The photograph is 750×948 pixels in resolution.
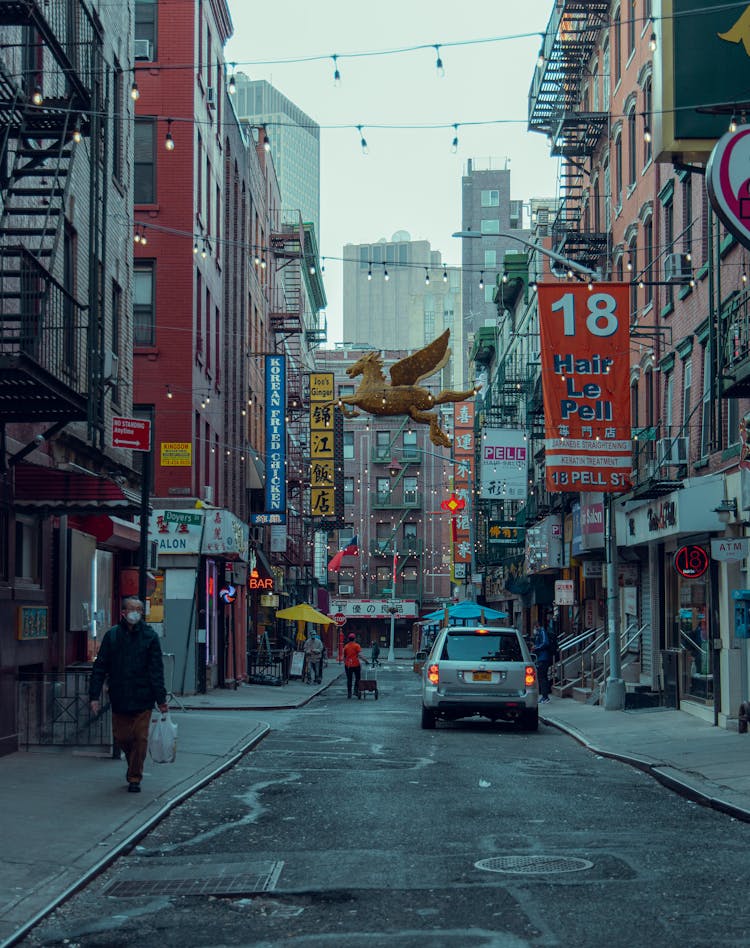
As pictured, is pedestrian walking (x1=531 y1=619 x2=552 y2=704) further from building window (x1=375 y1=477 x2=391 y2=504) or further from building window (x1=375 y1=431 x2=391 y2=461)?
building window (x1=375 y1=477 x2=391 y2=504)

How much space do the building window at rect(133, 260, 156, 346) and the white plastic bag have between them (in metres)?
22.1

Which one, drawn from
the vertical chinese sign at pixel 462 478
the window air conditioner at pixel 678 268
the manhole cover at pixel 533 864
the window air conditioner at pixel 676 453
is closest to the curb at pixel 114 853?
the manhole cover at pixel 533 864

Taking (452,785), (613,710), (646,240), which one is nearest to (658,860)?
(452,785)

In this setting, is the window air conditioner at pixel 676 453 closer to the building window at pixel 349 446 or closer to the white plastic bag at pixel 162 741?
Result: the white plastic bag at pixel 162 741

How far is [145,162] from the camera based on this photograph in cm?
3531

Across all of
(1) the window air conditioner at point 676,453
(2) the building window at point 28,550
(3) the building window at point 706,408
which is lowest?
(2) the building window at point 28,550

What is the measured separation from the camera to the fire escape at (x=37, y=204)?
13.8m

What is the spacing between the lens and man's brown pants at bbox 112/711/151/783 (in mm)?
13000

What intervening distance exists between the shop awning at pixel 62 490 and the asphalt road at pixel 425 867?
4.26m

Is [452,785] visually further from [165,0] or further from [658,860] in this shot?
[165,0]

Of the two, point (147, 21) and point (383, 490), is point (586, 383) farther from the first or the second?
point (383, 490)

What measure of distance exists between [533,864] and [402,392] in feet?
74.4

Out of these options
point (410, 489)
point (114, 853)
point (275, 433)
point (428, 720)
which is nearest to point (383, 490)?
point (410, 489)

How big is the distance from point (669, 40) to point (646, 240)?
11383mm
